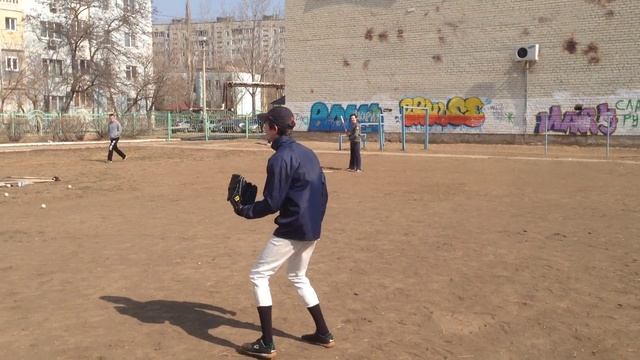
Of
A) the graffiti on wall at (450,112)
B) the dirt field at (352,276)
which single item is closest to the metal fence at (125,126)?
the graffiti on wall at (450,112)

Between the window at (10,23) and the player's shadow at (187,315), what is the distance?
53217 millimetres

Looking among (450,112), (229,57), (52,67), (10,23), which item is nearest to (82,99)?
(52,67)

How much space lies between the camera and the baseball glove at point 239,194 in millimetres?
4105

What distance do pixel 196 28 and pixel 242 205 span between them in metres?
88.1

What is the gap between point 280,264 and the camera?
414 centimetres

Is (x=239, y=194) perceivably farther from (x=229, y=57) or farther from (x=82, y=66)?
(x=229, y=57)

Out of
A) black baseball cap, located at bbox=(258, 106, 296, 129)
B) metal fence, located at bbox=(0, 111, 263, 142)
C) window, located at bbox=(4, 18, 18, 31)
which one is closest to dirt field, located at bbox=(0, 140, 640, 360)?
black baseball cap, located at bbox=(258, 106, 296, 129)

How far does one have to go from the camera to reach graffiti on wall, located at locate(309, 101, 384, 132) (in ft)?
110

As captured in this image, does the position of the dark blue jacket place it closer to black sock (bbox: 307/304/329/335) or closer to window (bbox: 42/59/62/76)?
black sock (bbox: 307/304/329/335)

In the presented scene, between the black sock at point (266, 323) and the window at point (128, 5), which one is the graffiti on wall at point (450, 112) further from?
the black sock at point (266, 323)

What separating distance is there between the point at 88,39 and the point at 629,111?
37786 mm

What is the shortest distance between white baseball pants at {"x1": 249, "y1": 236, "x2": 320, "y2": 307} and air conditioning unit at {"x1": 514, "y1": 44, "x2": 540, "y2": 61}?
2663 centimetres

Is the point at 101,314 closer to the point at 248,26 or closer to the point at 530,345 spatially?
the point at 530,345

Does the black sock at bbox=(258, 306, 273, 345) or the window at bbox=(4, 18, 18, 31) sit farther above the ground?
the window at bbox=(4, 18, 18, 31)
